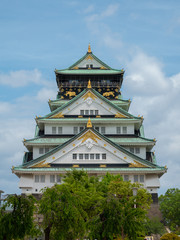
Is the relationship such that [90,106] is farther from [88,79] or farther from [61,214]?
[61,214]

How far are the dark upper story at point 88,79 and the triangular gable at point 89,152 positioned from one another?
15.0m

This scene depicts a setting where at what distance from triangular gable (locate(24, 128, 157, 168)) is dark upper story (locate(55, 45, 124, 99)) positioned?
1496 cm

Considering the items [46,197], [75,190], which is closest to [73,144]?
[75,190]

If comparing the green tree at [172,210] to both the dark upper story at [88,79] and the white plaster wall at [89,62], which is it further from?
the white plaster wall at [89,62]

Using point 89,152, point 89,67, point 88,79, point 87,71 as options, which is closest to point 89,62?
point 89,67

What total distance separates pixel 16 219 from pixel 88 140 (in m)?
28.0

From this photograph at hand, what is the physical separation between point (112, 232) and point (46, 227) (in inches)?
168

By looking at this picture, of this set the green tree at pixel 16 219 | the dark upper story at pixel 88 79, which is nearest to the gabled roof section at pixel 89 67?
the dark upper story at pixel 88 79

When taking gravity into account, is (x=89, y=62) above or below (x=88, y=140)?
above

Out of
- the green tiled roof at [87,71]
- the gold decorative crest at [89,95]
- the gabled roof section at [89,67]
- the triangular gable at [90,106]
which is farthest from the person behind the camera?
the gabled roof section at [89,67]

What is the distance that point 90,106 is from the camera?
59500 millimetres

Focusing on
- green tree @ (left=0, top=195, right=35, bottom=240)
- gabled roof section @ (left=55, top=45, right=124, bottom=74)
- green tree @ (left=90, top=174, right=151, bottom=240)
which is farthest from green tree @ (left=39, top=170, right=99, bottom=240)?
gabled roof section @ (left=55, top=45, right=124, bottom=74)

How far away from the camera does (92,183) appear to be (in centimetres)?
3997

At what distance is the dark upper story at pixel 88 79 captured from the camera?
219 feet
